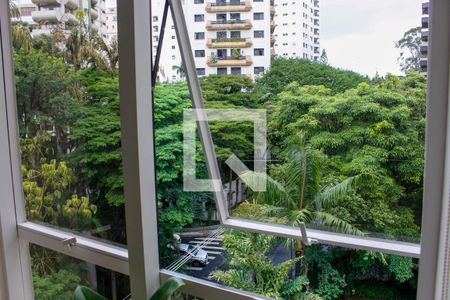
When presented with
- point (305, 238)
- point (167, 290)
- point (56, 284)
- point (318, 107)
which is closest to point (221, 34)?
point (318, 107)

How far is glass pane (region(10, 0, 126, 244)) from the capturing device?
256cm

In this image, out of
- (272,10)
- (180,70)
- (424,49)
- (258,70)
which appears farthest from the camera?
(180,70)

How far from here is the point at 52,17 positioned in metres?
2.74

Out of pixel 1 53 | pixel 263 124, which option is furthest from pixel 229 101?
pixel 1 53

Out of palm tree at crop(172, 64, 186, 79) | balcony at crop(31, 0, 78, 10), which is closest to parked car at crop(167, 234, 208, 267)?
palm tree at crop(172, 64, 186, 79)

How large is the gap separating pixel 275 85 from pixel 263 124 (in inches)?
9.8

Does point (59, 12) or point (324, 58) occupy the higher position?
point (59, 12)

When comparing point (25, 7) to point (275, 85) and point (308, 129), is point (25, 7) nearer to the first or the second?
point (275, 85)

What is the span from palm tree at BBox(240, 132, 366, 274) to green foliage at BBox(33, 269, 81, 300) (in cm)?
179

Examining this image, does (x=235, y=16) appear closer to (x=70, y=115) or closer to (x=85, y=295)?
(x=70, y=115)

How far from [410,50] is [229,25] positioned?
1060 millimetres

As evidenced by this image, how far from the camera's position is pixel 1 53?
9.26 feet

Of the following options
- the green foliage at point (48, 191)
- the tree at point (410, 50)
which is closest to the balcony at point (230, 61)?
the tree at point (410, 50)

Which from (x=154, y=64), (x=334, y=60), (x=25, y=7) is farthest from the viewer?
(x=25, y=7)
